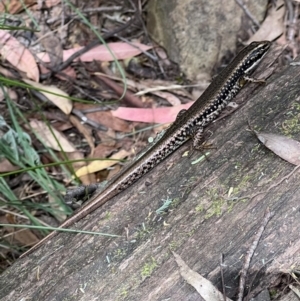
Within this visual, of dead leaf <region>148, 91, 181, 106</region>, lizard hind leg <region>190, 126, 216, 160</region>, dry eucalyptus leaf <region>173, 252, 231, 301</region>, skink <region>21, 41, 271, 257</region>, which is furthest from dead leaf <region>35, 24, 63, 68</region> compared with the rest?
dry eucalyptus leaf <region>173, 252, 231, 301</region>

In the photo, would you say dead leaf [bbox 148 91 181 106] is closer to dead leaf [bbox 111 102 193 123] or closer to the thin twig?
dead leaf [bbox 111 102 193 123]

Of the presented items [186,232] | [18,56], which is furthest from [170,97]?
[186,232]

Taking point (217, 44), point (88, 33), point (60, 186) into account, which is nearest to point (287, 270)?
point (60, 186)

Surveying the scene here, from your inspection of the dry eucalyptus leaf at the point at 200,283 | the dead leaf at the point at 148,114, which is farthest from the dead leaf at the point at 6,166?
the dry eucalyptus leaf at the point at 200,283

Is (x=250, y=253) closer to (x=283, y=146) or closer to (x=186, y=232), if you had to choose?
(x=186, y=232)

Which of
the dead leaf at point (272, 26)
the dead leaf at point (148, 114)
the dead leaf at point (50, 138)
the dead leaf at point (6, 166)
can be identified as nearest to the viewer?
the dead leaf at point (6, 166)

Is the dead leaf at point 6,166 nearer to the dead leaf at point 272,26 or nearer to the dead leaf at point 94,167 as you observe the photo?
the dead leaf at point 94,167

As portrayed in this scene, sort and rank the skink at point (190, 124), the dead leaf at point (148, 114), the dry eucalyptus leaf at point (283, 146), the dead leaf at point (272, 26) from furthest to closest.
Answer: the dead leaf at point (272, 26) → the dead leaf at point (148, 114) → the skink at point (190, 124) → the dry eucalyptus leaf at point (283, 146)
